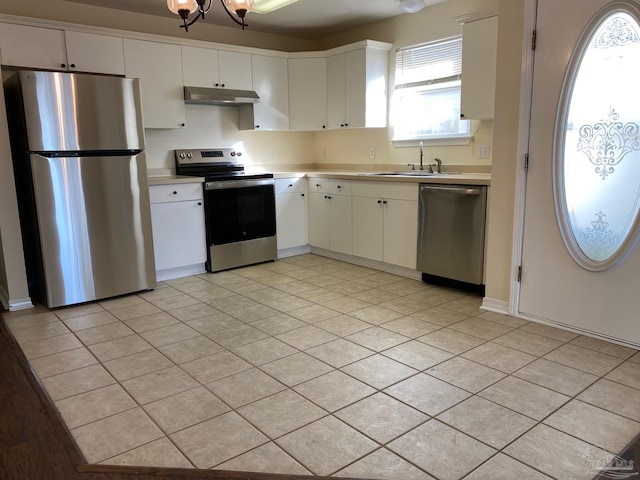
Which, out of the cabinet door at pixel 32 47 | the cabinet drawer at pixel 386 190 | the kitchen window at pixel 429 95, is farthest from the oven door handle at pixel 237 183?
the cabinet door at pixel 32 47

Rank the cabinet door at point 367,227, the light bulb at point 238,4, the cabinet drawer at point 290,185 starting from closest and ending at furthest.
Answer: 1. the light bulb at point 238,4
2. the cabinet door at point 367,227
3. the cabinet drawer at point 290,185

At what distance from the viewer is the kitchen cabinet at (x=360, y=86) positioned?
15.9ft

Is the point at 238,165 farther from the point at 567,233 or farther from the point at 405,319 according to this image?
the point at 567,233

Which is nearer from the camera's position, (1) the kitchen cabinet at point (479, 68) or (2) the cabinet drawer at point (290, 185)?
(1) the kitchen cabinet at point (479, 68)

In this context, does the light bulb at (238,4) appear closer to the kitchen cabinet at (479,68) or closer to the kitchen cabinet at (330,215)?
the kitchen cabinet at (479,68)

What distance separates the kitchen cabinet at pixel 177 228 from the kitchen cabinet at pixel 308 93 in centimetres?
159

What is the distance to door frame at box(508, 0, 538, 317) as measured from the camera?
9.70 ft

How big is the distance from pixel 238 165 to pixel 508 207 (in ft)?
9.96

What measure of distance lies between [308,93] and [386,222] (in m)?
1.93

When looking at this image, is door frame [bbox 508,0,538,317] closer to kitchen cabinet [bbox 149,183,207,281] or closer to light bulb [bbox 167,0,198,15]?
light bulb [bbox 167,0,198,15]

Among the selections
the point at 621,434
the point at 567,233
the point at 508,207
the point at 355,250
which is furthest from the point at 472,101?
the point at 621,434

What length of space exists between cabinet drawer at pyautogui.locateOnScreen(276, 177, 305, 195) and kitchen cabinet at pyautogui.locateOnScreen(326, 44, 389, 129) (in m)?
0.75

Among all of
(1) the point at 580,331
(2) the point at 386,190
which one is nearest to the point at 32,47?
(2) the point at 386,190

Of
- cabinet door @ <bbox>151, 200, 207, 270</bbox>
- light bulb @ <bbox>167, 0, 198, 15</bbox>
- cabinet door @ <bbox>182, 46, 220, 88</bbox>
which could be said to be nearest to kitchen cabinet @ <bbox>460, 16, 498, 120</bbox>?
light bulb @ <bbox>167, 0, 198, 15</bbox>
